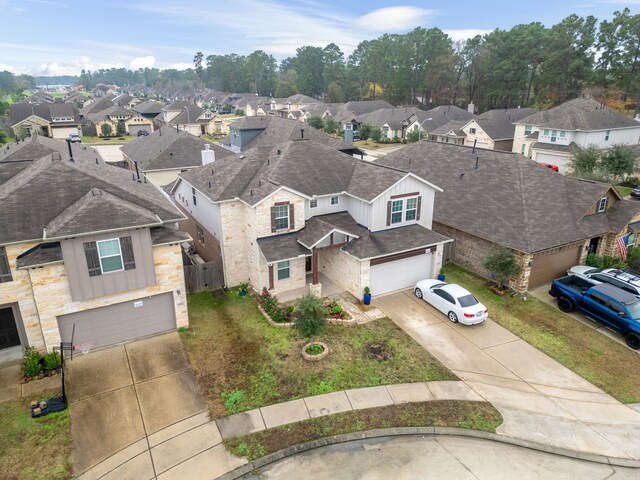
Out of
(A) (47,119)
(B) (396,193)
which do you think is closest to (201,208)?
(B) (396,193)

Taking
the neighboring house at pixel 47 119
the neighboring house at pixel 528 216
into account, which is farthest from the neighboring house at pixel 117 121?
the neighboring house at pixel 528 216

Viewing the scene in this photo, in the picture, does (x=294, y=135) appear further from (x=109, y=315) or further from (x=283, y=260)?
(x=109, y=315)

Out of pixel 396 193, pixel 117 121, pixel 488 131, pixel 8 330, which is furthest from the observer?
pixel 117 121

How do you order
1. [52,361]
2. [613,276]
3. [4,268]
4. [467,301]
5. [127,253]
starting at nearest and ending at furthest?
[4,268] < [52,361] < [127,253] < [467,301] < [613,276]

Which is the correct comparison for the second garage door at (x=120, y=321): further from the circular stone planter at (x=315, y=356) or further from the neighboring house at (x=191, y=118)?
the neighboring house at (x=191, y=118)

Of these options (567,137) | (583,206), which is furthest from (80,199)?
(567,137)

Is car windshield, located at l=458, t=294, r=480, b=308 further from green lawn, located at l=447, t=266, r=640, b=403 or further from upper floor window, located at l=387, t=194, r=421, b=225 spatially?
upper floor window, located at l=387, t=194, r=421, b=225

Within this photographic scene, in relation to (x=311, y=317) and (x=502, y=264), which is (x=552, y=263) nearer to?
(x=502, y=264)
